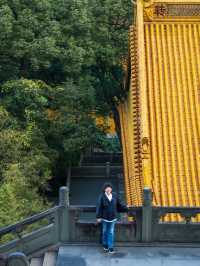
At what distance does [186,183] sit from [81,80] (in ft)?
26.1

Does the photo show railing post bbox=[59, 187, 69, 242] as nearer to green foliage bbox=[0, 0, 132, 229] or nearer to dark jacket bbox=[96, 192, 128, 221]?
dark jacket bbox=[96, 192, 128, 221]

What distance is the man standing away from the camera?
35.5ft

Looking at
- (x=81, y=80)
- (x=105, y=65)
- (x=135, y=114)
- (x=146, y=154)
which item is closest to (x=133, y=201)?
(x=146, y=154)

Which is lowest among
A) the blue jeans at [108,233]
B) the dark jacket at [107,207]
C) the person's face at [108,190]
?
the blue jeans at [108,233]

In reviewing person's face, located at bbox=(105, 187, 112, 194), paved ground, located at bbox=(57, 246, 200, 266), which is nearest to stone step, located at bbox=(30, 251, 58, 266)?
paved ground, located at bbox=(57, 246, 200, 266)

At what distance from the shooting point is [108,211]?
10.9 meters

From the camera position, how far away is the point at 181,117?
14.3 meters

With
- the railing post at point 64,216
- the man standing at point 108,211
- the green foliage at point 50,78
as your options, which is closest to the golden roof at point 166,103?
the man standing at point 108,211

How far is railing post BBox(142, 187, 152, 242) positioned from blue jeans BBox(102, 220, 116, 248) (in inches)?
25.0

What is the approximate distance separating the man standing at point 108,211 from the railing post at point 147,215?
38 cm

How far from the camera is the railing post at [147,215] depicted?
11.0 meters

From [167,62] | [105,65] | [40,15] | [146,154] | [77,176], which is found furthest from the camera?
[77,176]

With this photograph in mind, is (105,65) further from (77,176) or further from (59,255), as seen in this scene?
(59,255)

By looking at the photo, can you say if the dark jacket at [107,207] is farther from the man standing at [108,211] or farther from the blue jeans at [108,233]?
the blue jeans at [108,233]
